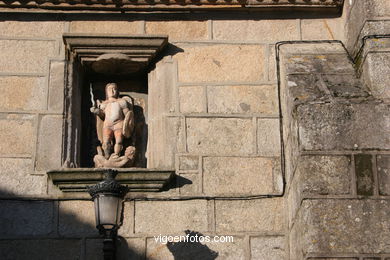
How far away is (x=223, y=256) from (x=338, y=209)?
1.17 meters

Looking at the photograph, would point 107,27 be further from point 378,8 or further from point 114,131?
point 378,8

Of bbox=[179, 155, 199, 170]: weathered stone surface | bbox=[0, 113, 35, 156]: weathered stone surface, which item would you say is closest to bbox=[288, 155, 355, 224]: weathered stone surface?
bbox=[179, 155, 199, 170]: weathered stone surface

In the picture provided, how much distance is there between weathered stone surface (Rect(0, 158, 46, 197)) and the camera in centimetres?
721

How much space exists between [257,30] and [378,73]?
4.32ft

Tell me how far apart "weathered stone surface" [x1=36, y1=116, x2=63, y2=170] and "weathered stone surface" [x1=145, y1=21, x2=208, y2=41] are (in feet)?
3.85

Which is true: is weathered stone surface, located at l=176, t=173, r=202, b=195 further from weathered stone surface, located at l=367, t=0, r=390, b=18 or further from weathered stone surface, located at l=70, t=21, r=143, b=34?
weathered stone surface, located at l=367, t=0, r=390, b=18

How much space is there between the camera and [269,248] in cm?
705

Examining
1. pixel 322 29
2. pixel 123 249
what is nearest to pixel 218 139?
pixel 123 249

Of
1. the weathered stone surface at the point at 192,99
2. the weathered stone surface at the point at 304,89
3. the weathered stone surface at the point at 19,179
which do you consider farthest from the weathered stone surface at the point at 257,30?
the weathered stone surface at the point at 19,179

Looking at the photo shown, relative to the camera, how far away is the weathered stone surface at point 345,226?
6.14 meters

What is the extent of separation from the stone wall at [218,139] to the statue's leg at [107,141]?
35 centimetres

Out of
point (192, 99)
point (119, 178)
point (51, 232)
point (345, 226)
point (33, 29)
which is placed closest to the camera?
point (345, 226)

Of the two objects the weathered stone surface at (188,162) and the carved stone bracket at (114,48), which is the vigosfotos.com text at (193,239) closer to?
the weathered stone surface at (188,162)

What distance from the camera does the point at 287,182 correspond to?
7.19 meters
